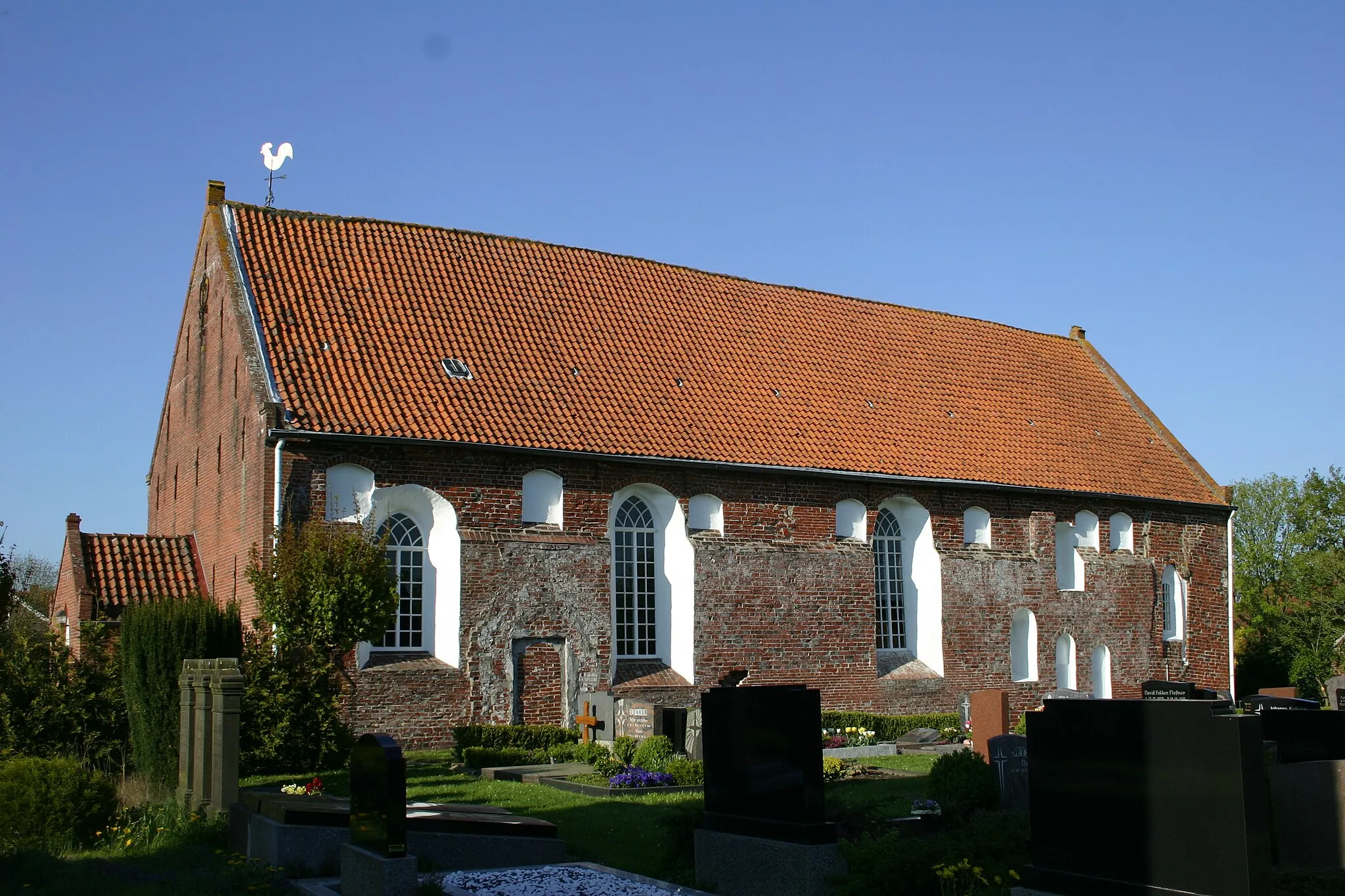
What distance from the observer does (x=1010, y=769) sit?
12039mm

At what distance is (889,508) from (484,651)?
934 centimetres

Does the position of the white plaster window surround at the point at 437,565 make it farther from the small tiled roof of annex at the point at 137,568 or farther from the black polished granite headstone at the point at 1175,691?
the black polished granite headstone at the point at 1175,691

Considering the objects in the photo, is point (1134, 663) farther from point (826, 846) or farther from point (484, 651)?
point (826, 846)

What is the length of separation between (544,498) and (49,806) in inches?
435

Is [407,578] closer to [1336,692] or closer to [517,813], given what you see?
[517,813]

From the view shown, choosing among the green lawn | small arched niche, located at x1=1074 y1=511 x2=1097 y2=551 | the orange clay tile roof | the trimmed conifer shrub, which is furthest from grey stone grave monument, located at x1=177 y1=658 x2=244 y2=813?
small arched niche, located at x1=1074 y1=511 x2=1097 y2=551

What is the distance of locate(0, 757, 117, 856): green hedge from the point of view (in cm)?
1116

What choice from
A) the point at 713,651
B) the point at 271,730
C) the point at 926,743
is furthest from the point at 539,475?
the point at 926,743

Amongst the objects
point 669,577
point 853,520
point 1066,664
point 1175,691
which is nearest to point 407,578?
point 669,577

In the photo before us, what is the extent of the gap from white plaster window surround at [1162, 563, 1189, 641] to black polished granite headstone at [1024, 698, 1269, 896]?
25.1 m

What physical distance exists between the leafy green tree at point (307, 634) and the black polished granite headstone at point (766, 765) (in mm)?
9235

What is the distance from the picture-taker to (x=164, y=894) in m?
9.14

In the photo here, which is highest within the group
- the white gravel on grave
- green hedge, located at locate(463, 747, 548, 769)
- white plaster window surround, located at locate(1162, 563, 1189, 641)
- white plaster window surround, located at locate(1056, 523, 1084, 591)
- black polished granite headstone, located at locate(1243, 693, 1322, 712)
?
white plaster window surround, located at locate(1056, 523, 1084, 591)

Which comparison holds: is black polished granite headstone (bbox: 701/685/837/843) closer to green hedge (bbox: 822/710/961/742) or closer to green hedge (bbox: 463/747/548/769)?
green hedge (bbox: 463/747/548/769)
